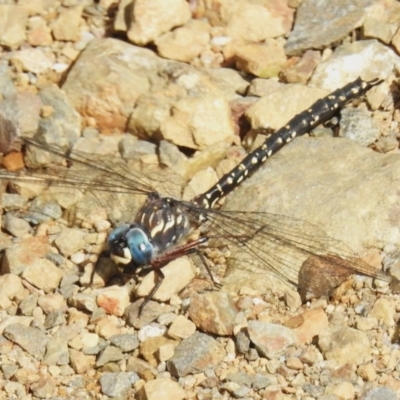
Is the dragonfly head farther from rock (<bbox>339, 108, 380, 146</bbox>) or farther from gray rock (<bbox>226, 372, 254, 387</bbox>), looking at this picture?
rock (<bbox>339, 108, 380, 146</bbox>)

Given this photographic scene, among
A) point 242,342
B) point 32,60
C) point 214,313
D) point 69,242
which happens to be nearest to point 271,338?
point 242,342

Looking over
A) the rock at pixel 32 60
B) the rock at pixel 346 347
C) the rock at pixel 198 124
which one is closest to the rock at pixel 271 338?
the rock at pixel 346 347

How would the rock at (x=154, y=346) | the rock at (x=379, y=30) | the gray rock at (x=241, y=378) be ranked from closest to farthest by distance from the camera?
the gray rock at (x=241, y=378) < the rock at (x=154, y=346) < the rock at (x=379, y=30)

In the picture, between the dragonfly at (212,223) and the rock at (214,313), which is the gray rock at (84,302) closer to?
the dragonfly at (212,223)

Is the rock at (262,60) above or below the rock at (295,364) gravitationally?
above

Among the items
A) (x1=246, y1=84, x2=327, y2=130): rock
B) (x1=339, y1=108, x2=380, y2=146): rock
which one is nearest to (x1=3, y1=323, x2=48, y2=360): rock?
(x1=246, y1=84, x2=327, y2=130): rock

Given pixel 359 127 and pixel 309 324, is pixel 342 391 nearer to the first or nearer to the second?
pixel 309 324

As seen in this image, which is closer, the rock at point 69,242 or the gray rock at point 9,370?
the gray rock at point 9,370

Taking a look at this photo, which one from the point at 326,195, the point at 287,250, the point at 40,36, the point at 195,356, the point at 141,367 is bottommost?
the point at 141,367
